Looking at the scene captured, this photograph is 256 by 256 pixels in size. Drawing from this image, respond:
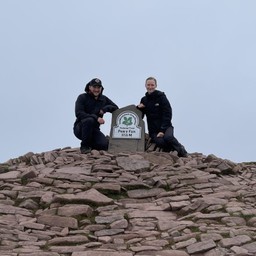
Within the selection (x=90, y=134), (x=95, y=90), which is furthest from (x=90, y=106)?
(x=90, y=134)

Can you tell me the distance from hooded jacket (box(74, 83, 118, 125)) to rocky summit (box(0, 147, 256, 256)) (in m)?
1.10

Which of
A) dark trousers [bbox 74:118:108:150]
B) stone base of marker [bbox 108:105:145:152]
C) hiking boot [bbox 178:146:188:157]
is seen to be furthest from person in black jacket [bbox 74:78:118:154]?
hiking boot [bbox 178:146:188:157]

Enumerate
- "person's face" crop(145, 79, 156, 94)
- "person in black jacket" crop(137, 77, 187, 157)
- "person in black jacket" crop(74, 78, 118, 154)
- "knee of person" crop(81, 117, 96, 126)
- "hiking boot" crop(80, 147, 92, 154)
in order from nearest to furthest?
"knee of person" crop(81, 117, 96, 126), "person in black jacket" crop(74, 78, 118, 154), "hiking boot" crop(80, 147, 92, 154), "person in black jacket" crop(137, 77, 187, 157), "person's face" crop(145, 79, 156, 94)

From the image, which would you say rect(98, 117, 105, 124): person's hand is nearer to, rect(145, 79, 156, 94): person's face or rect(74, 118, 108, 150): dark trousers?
rect(74, 118, 108, 150): dark trousers

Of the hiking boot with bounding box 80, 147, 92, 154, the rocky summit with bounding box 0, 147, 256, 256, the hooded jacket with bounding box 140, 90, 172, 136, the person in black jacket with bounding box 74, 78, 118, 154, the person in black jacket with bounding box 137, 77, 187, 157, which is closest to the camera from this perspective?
the rocky summit with bounding box 0, 147, 256, 256

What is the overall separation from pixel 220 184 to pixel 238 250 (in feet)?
12.9

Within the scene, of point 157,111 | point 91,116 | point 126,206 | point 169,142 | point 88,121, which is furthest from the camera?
point 157,111

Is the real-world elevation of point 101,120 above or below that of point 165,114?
below

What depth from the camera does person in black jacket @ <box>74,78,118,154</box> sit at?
12.7 metres

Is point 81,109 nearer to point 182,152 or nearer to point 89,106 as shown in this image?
point 89,106

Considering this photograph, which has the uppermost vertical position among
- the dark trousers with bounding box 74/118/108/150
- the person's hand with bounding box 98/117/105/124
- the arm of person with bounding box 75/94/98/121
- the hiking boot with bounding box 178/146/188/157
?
the arm of person with bounding box 75/94/98/121

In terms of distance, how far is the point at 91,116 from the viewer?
12.7 meters

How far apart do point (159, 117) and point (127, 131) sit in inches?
38.5

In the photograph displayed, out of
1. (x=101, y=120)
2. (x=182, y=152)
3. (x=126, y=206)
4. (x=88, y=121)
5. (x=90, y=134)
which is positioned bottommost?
(x=126, y=206)
